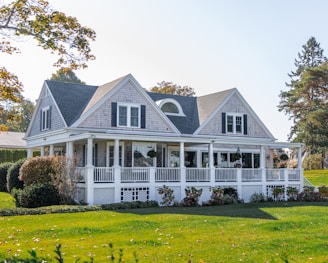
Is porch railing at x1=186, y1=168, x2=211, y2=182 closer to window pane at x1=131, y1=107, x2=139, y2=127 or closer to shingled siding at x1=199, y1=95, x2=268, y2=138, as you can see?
window pane at x1=131, y1=107, x2=139, y2=127

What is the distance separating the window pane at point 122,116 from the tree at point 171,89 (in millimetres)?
24818

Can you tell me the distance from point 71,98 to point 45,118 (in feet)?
8.07

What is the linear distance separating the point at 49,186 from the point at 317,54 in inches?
2044

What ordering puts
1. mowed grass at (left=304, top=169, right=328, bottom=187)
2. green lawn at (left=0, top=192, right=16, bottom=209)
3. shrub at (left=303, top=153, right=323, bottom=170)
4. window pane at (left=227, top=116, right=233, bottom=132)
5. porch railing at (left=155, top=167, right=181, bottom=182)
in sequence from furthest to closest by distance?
shrub at (left=303, top=153, right=323, bottom=170), mowed grass at (left=304, top=169, right=328, bottom=187), window pane at (left=227, top=116, right=233, bottom=132), porch railing at (left=155, top=167, right=181, bottom=182), green lawn at (left=0, top=192, right=16, bottom=209)

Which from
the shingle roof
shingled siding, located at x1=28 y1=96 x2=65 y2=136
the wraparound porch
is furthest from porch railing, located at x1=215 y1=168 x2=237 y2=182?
shingled siding, located at x1=28 y1=96 x2=65 y2=136

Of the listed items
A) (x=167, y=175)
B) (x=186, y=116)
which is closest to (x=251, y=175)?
(x=167, y=175)

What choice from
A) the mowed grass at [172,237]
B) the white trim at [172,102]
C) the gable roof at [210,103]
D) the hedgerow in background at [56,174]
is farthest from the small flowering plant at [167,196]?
the gable roof at [210,103]

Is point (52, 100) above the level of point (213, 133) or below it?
above

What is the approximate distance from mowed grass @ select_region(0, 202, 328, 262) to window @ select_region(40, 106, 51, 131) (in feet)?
35.6

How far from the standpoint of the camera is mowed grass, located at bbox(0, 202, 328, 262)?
913cm

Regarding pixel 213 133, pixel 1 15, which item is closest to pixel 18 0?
pixel 1 15

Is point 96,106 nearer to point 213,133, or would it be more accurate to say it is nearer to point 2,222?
point 213,133

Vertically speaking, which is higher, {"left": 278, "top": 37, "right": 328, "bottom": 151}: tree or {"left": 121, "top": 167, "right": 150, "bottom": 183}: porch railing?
{"left": 278, "top": 37, "right": 328, "bottom": 151}: tree

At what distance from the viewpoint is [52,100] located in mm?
25297
